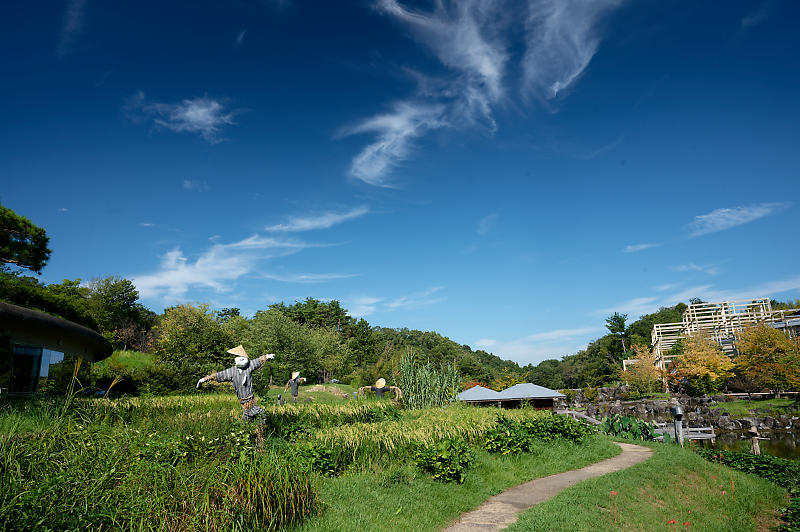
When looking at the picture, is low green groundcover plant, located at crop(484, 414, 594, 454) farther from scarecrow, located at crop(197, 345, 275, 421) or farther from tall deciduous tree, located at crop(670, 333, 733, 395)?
tall deciduous tree, located at crop(670, 333, 733, 395)

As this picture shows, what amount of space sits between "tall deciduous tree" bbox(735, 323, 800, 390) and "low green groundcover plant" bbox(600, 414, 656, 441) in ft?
54.6

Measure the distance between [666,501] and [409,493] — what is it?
4.61m

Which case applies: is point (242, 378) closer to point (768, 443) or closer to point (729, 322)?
point (768, 443)

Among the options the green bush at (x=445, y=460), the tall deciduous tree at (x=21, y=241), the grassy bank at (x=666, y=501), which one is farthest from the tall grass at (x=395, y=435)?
the tall deciduous tree at (x=21, y=241)

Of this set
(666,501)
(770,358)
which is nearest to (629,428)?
(666,501)

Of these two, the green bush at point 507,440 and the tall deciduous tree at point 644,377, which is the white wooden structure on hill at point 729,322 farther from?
the green bush at point 507,440

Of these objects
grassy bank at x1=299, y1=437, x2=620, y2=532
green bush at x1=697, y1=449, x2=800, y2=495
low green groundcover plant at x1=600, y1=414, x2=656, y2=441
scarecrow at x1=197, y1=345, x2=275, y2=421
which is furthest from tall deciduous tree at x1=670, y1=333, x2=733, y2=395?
scarecrow at x1=197, y1=345, x2=275, y2=421

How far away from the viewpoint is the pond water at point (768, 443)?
688 inches

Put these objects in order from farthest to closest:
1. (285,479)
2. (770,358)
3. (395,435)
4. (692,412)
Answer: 1. (770,358)
2. (692,412)
3. (395,435)
4. (285,479)

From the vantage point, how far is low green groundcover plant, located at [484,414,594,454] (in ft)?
31.0

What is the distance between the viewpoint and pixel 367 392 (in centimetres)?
1934

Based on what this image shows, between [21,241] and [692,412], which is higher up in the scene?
[21,241]

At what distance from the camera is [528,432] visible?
10.7m

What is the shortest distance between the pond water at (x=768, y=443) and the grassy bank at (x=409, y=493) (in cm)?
1345
